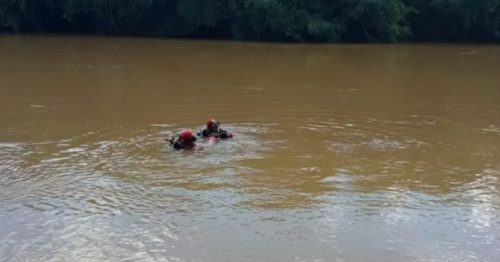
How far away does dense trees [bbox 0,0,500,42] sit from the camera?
1448 inches

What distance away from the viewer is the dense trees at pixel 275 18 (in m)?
36.8

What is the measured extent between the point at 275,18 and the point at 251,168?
86.7ft

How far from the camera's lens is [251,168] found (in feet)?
36.5

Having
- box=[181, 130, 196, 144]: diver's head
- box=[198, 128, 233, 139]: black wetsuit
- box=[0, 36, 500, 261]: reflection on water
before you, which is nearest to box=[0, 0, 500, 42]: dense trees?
box=[0, 36, 500, 261]: reflection on water

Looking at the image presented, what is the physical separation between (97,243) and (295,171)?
3.85 metres

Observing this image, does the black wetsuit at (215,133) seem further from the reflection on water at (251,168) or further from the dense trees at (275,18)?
the dense trees at (275,18)

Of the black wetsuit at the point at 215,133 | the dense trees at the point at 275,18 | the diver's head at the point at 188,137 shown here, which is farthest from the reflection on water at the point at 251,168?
the dense trees at the point at 275,18

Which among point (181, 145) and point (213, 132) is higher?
point (213, 132)

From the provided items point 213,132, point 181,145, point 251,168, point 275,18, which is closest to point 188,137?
point 181,145

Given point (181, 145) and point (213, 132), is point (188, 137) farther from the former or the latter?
point (213, 132)

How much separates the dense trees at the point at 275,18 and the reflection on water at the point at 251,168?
609 inches

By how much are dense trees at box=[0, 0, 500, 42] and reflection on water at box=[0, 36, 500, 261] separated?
50.7ft

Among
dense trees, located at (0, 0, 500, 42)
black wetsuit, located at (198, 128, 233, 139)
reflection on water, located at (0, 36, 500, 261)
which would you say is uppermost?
dense trees, located at (0, 0, 500, 42)

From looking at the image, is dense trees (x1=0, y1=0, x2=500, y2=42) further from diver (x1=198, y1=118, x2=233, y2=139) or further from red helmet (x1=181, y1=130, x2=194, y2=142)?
red helmet (x1=181, y1=130, x2=194, y2=142)
